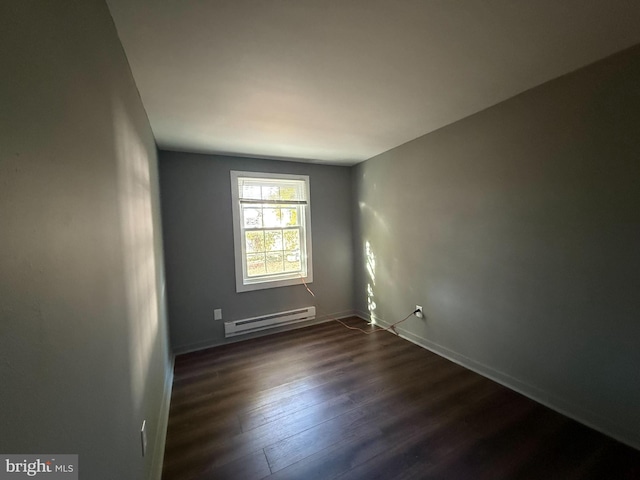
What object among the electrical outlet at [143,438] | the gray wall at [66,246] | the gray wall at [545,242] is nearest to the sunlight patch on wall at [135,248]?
the gray wall at [66,246]

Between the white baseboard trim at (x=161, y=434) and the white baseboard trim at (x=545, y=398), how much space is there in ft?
8.10

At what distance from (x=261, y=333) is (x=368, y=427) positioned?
1.90 m

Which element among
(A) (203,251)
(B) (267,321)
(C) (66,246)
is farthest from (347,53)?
(B) (267,321)

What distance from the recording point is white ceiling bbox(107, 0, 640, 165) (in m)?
1.13

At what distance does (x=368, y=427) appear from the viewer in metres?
1.69

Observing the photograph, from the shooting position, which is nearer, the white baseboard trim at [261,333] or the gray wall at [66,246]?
the gray wall at [66,246]

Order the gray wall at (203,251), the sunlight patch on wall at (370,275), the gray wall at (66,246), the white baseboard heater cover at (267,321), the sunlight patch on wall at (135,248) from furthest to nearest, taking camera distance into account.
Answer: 1. the sunlight patch on wall at (370,275)
2. the white baseboard heater cover at (267,321)
3. the gray wall at (203,251)
4. the sunlight patch on wall at (135,248)
5. the gray wall at (66,246)

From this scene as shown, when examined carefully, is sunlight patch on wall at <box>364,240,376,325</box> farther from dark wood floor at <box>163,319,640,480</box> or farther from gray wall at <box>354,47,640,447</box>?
dark wood floor at <box>163,319,640,480</box>

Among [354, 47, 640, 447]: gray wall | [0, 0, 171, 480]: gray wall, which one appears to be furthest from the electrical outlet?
[354, 47, 640, 447]: gray wall

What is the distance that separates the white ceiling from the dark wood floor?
2.31 m

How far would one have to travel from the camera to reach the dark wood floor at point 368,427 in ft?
4.59

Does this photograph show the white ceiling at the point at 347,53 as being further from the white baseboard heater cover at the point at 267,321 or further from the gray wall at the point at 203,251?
the white baseboard heater cover at the point at 267,321

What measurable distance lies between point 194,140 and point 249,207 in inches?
38.3

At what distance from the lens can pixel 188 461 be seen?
1.49 metres
